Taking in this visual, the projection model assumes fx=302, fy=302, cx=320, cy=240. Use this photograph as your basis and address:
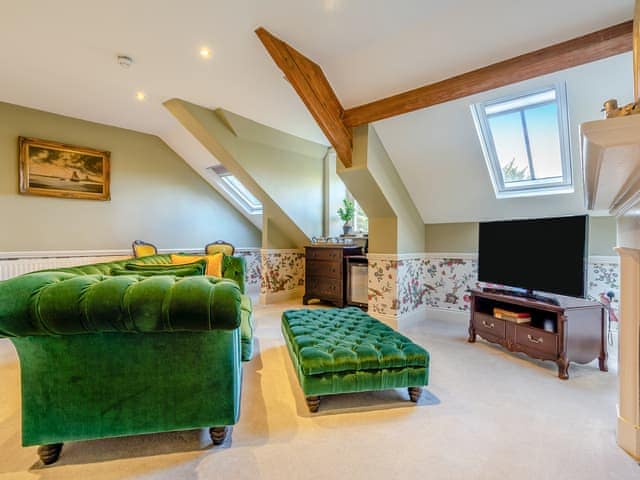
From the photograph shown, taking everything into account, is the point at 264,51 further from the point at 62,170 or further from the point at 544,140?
the point at 62,170

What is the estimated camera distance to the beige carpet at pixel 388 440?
1375 millimetres

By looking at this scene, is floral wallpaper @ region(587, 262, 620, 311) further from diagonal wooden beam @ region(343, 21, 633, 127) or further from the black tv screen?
diagonal wooden beam @ region(343, 21, 633, 127)

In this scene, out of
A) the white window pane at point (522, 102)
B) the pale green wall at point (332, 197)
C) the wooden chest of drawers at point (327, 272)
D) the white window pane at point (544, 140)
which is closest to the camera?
the white window pane at point (522, 102)

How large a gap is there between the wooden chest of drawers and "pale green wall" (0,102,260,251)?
221 cm

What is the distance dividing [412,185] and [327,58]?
1.76 meters

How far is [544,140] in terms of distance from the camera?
2.85 m

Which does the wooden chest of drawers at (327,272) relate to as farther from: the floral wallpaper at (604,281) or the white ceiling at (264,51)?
the floral wallpaper at (604,281)

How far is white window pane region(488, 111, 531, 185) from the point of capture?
9.51 ft

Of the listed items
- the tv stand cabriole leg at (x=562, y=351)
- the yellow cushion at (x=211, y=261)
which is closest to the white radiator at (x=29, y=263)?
the yellow cushion at (x=211, y=261)

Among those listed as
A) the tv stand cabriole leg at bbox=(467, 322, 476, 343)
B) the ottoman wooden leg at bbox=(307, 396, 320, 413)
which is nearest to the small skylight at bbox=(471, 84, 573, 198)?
the tv stand cabriole leg at bbox=(467, 322, 476, 343)

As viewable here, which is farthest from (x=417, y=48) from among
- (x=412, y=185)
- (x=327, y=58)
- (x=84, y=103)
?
(x=84, y=103)

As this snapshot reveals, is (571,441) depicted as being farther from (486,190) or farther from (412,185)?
(412,185)

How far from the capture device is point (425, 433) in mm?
1643

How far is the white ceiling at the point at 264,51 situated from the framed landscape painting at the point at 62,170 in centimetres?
67
